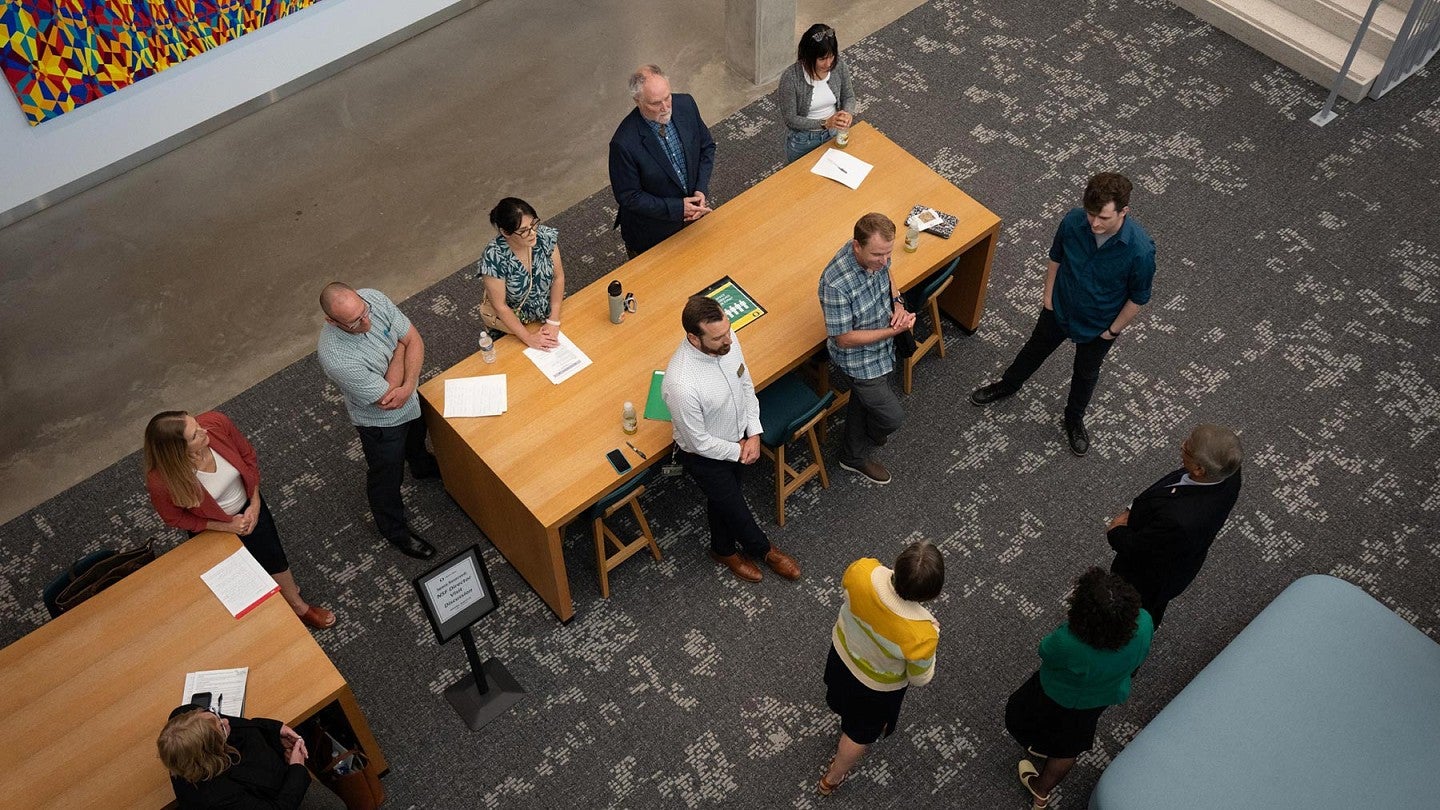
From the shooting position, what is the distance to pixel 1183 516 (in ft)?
15.1

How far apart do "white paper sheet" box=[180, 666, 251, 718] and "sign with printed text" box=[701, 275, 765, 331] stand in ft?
8.92

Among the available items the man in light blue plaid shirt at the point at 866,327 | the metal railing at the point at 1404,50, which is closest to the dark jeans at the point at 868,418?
the man in light blue plaid shirt at the point at 866,327

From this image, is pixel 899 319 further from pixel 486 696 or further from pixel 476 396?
pixel 486 696

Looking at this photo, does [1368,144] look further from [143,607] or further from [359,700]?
[143,607]

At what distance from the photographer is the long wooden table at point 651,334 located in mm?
5309

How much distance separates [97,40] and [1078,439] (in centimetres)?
613

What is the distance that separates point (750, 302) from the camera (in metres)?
5.94

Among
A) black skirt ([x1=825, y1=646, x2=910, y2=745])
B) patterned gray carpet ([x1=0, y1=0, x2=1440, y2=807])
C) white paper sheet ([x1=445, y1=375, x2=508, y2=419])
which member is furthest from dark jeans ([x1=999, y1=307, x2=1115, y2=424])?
white paper sheet ([x1=445, y1=375, x2=508, y2=419])

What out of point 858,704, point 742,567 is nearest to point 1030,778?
point 858,704

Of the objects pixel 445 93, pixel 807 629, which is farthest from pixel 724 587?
pixel 445 93

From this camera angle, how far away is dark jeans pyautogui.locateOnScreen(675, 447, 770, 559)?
5.32m

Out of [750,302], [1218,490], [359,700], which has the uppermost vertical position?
[1218,490]

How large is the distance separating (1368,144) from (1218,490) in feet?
14.5

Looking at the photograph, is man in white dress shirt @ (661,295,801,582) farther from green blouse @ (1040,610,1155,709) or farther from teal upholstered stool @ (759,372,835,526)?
green blouse @ (1040,610,1155,709)
